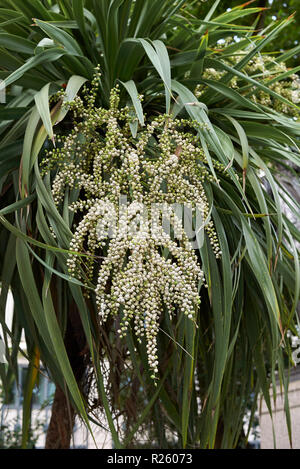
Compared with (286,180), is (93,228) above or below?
below

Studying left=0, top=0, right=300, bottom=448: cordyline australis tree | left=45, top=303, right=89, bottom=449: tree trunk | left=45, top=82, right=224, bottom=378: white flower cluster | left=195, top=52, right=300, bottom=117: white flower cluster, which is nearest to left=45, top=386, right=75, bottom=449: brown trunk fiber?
left=45, top=303, right=89, bottom=449: tree trunk

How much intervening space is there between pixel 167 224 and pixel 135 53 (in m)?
0.48

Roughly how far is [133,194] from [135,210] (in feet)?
0.20

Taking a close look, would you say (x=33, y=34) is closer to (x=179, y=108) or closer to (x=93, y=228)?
(x=179, y=108)

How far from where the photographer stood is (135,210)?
823 mm

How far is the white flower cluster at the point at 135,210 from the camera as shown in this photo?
0.78m

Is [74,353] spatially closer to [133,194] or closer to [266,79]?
[133,194]

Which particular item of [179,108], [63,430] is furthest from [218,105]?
[63,430]

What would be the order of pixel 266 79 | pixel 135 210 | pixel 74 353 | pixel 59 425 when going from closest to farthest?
pixel 135 210 < pixel 266 79 < pixel 74 353 < pixel 59 425

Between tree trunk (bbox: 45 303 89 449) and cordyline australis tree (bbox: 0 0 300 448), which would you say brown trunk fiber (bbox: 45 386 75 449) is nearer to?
tree trunk (bbox: 45 303 89 449)

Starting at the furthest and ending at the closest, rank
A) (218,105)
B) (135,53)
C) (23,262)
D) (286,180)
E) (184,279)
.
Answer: (286,180) < (218,105) < (135,53) < (23,262) < (184,279)

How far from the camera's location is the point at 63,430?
167 centimetres

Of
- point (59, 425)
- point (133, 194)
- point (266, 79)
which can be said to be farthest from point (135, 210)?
point (59, 425)

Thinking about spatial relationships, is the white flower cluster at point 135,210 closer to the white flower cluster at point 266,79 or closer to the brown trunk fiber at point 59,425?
the white flower cluster at point 266,79
